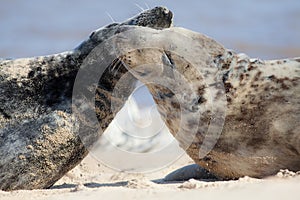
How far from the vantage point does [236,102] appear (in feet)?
12.5

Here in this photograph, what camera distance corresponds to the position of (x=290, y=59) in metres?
3.91

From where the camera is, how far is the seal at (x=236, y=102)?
3752 mm

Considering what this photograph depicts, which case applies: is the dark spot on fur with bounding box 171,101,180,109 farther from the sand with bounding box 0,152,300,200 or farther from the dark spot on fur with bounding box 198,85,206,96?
the sand with bounding box 0,152,300,200

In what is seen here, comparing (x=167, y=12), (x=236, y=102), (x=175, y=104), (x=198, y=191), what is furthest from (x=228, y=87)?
(x=198, y=191)

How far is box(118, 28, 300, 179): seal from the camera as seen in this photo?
3752mm

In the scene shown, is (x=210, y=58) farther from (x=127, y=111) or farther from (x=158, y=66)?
(x=127, y=111)

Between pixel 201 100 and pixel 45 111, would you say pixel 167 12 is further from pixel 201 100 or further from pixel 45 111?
pixel 45 111

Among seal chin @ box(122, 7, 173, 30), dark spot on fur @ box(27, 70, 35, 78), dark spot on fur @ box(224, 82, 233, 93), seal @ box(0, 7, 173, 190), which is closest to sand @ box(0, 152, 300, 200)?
seal @ box(0, 7, 173, 190)

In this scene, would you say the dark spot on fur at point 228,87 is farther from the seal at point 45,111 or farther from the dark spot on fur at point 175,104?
the seal at point 45,111

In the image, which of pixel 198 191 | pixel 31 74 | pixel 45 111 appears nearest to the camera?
pixel 198 191

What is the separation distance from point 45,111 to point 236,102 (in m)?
1.49

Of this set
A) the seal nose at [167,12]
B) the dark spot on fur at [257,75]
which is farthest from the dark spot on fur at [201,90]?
the seal nose at [167,12]

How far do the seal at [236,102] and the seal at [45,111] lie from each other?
1.76 ft

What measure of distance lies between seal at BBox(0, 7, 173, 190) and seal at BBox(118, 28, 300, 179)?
0.54m
